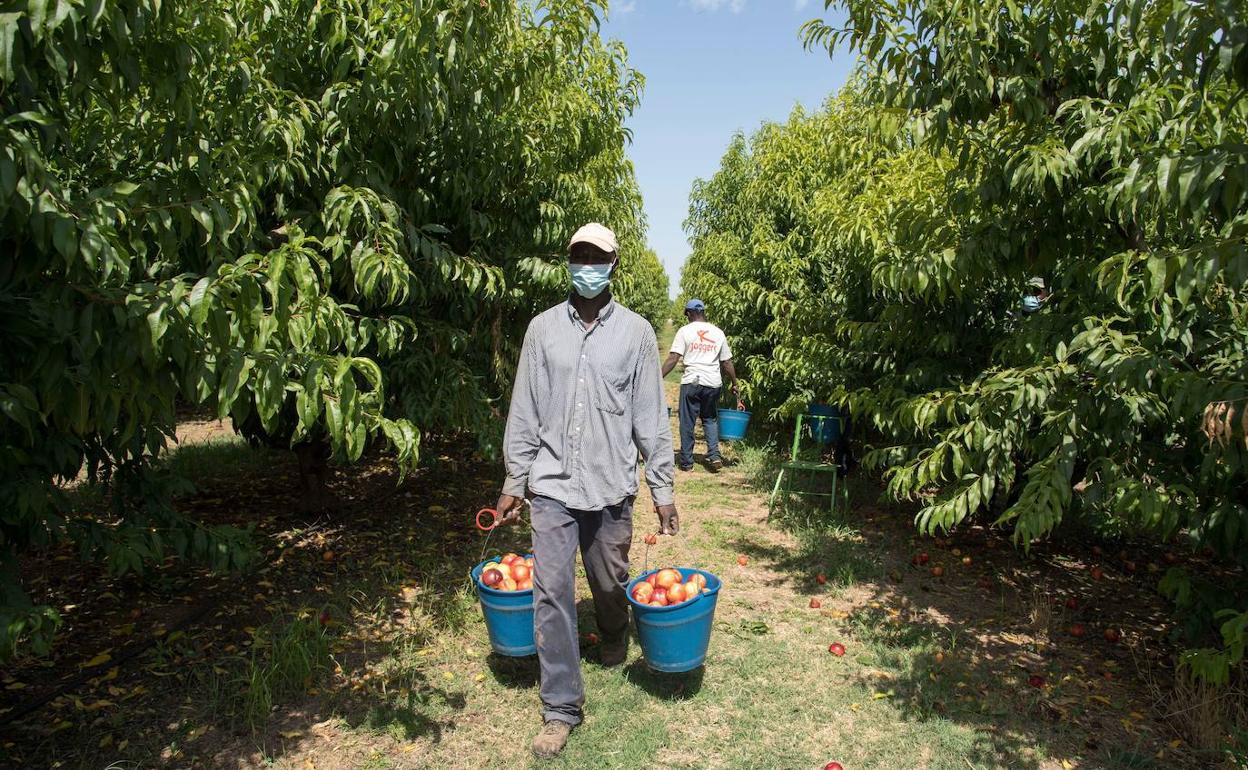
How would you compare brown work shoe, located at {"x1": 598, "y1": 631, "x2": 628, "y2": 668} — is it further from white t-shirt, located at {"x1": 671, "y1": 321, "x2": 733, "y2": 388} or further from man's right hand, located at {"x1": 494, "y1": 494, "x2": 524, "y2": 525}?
white t-shirt, located at {"x1": 671, "y1": 321, "x2": 733, "y2": 388}

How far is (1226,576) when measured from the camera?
16.6 ft

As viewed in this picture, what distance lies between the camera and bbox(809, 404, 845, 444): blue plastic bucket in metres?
7.48

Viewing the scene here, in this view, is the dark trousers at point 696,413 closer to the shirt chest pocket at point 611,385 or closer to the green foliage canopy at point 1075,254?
the green foliage canopy at point 1075,254

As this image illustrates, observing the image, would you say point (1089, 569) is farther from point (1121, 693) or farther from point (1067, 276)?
point (1067, 276)

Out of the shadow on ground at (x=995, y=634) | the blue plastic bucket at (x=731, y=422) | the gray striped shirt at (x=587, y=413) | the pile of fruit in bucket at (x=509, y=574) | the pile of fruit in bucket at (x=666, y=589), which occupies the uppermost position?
the gray striped shirt at (x=587, y=413)

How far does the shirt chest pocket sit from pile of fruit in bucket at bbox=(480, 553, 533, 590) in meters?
1.00

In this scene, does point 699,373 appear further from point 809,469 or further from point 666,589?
point 666,589

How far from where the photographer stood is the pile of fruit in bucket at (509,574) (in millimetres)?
3788

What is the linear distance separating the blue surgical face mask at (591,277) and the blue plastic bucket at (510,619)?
4.69 feet

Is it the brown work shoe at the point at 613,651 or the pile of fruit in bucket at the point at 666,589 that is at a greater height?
the pile of fruit in bucket at the point at 666,589

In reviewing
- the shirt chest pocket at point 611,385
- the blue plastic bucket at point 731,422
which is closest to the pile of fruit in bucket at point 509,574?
the shirt chest pocket at point 611,385

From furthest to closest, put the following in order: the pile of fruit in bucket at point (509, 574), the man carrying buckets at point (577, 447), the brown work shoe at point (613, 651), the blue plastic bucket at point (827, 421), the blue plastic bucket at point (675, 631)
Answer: the blue plastic bucket at point (827, 421) < the brown work shoe at point (613, 651) < the pile of fruit in bucket at point (509, 574) < the blue plastic bucket at point (675, 631) < the man carrying buckets at point (577, 447)

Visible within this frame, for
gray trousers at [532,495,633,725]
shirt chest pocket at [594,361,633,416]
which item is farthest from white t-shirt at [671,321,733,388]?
gray trousers at [532,495,633,725]

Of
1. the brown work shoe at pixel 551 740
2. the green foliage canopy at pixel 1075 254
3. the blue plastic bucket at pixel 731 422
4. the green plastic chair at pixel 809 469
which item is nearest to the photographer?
the green foliage canopy at pixel 1075 254
